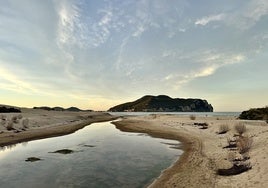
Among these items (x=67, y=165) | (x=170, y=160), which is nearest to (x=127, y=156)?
(x=170, y=160)

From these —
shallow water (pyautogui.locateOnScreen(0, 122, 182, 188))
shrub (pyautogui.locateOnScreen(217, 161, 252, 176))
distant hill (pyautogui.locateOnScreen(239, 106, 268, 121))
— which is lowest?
shallow water (pyautogui.locateOnScreen(0, 122, 182, 188))

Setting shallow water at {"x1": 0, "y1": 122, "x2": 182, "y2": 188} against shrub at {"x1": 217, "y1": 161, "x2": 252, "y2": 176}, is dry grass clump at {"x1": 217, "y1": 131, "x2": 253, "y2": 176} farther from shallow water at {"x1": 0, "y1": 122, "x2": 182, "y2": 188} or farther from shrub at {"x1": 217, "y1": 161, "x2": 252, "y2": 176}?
shallow water at {"x1": 0, "y1": 122, "x2": 182, "y2": 188}

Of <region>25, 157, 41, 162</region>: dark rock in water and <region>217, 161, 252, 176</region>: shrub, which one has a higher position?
<region>217, 161, 252, 176</region>: shrub

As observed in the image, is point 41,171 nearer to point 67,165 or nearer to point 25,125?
point 67,165

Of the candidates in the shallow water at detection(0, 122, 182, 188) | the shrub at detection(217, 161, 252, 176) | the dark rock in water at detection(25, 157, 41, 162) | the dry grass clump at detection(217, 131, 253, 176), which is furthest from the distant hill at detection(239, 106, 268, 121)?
the dark rock in water at detection(25, 157, 41, 162)

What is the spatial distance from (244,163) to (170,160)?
718 centimetres

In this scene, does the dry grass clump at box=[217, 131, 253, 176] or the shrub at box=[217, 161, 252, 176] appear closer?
the shrub at box=[217, 161, 252, 176]

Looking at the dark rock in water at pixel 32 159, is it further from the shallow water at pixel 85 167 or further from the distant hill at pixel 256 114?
the distant hill at pixel 256 114

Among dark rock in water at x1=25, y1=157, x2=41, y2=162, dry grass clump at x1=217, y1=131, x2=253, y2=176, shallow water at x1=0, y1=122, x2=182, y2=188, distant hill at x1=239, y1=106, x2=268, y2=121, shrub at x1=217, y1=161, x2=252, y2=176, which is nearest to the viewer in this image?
shrub at x1=217, y1=161, x2=252, y2=176

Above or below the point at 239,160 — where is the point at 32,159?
below

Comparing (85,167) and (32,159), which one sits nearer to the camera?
(85,167)

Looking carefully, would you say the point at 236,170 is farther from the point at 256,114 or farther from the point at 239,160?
the point at 256,114

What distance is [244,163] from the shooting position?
1656 cm

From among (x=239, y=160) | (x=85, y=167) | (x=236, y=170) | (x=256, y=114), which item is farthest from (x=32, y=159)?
(x=256, y=114)
